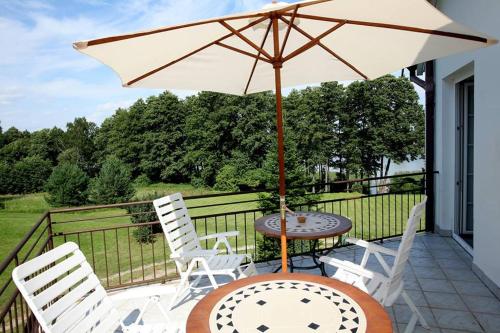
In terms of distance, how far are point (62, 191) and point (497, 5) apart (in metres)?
28.4

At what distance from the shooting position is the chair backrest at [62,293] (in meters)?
1.69

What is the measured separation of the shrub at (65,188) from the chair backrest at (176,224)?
25.9m

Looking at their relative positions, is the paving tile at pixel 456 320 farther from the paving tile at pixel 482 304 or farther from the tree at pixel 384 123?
the tree at pixel 384 123

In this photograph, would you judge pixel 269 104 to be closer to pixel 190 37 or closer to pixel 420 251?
pixel 420 251

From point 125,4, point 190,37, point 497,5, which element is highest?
point 125,4

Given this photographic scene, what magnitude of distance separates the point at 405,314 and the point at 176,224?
7.96 ft

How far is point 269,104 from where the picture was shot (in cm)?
2995

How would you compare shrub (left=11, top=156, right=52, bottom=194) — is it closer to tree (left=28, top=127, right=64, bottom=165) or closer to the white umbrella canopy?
tree (left=28, top=127, right=64, bottom=165)

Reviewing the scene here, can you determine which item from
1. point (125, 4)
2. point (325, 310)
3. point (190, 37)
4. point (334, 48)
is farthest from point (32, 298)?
point (125, 4)

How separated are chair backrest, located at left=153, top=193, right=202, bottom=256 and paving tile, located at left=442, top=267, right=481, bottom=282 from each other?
9.70 feet

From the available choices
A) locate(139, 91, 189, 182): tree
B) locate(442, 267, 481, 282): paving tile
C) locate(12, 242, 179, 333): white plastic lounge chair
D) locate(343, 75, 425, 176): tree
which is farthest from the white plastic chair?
locate(139, 91, 189, 182): tree

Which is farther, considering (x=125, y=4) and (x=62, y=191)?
(x=62, y=191)

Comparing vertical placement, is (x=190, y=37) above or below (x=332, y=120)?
below

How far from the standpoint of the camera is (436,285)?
3.75 m
